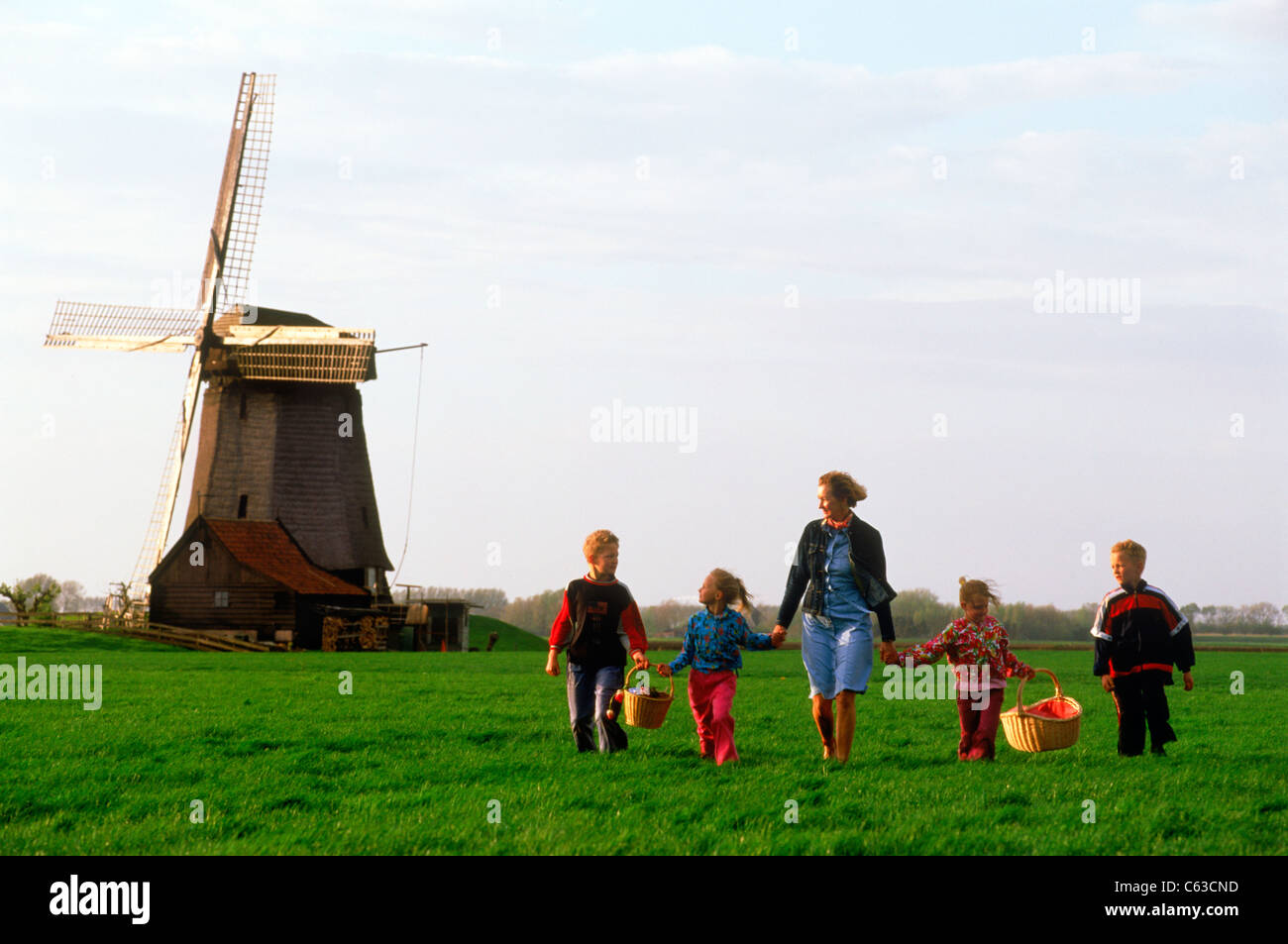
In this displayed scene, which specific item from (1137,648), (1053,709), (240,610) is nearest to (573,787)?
(1053,709)

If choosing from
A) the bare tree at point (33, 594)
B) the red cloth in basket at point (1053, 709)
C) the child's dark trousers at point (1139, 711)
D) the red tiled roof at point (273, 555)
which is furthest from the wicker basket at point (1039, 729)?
the bare tree at point (33, 594)

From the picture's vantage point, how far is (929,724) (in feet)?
46.5

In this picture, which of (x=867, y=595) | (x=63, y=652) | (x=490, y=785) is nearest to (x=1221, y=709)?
(x=867, y=595)

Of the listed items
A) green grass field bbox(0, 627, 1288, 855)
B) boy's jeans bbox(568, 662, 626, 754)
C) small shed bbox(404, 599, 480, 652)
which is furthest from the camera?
small shed bbox(404, 599, 480, 652)

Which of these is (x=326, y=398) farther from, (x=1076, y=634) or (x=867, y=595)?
(x=1076, y=634)

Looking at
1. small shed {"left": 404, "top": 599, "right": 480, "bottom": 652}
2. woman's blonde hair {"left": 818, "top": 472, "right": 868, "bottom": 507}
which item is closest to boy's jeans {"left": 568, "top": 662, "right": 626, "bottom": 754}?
woman's blonde hair {"left": 818, "top": 472, "right": 868, "bottom": 507}

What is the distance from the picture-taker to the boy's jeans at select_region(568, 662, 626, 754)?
10.9 meters

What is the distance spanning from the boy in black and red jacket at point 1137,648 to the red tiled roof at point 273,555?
36281mm

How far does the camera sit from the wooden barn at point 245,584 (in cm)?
4459

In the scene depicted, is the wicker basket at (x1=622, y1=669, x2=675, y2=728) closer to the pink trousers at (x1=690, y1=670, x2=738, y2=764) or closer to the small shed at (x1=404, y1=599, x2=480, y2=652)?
the pink trousers at (x1=690, y1=670, x2=738, y2=764)

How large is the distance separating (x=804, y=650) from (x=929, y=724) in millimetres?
4481

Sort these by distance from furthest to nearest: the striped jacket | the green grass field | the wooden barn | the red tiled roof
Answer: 1. the wooden barn
2. the red tiled roof
3. the striped jacket
4. the green grass field

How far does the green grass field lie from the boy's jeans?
21 centimetres
